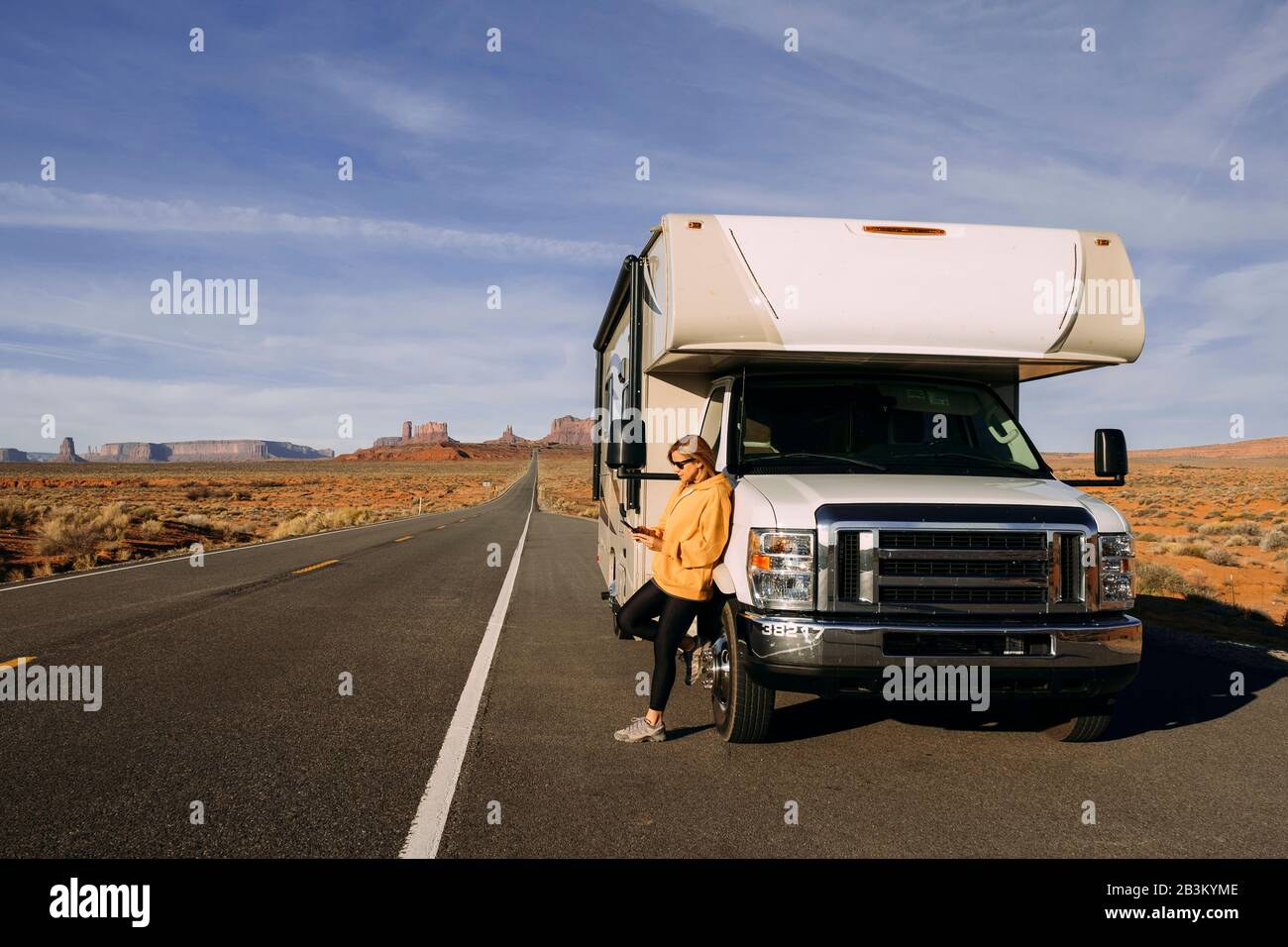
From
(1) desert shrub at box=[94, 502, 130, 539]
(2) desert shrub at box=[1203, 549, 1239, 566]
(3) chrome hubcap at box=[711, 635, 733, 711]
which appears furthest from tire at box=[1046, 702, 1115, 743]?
(1) desert shrub at box=[94, 502, 130, 539]

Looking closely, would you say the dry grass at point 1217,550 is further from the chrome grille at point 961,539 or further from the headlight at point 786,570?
the headlight at point 786,570

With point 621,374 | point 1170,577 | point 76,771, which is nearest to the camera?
point 76,771

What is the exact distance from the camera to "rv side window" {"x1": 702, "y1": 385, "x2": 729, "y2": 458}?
6.40 meters

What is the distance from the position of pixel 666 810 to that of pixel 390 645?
16.1 ft

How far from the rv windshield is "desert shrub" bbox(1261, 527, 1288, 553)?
64.7 feet

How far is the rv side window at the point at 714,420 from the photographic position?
6402 millimetres

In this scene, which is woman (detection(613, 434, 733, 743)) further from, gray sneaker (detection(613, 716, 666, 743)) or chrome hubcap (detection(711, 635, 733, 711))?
chrome hubcap (detection(711, 635, 733, 711))

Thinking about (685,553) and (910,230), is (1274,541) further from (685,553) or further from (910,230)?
(685,553)

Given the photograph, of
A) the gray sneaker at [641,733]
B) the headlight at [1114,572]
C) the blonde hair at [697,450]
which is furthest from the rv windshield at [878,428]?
the gray sneaker at [641,733]

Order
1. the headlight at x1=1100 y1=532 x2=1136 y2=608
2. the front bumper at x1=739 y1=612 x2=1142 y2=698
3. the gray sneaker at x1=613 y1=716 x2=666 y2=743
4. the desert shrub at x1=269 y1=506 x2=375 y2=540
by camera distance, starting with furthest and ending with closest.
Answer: the desert shrub at x1=269 y1=506 x2=375 y2=540 → the gray sneaker at x1=613 y1=716 x2=666 y2=743 → the headlight at x1=1100 y1=532 x2=1136 y2=608 → the front bumper at x1=739 y1=612 x2=1142 y2=698

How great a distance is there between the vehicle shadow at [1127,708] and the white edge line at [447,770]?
1936 mm
